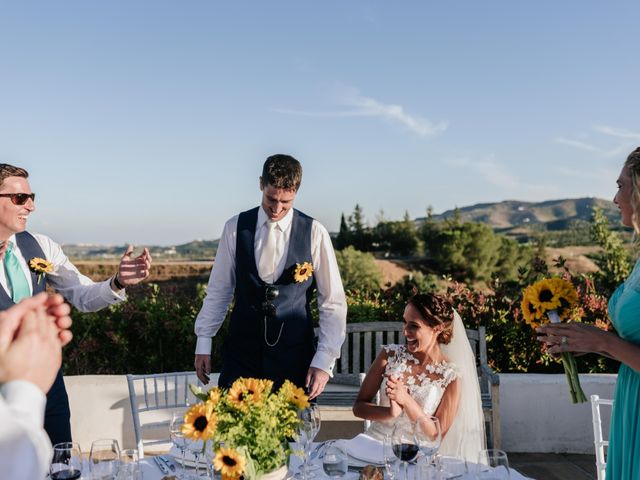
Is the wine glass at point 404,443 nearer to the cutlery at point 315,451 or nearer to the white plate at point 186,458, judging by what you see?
the cutlery at point 315,451

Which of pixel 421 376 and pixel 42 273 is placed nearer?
pixel 42 273

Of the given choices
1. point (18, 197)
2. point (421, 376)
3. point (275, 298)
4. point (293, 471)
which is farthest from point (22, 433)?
point (421, 376)

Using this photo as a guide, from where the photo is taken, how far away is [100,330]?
5227 millimetres

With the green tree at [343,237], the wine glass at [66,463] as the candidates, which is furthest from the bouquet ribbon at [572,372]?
the green tree at [343,237]

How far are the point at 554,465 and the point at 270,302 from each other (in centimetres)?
272

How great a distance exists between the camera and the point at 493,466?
5.79ft

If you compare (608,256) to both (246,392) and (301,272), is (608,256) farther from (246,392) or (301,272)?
Answer: (246,392)

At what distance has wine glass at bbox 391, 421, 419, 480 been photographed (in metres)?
1.87

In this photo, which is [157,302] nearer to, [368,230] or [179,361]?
[179,361]

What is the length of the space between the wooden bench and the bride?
3.48 feet

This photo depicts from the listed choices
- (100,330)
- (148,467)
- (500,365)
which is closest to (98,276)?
(100,330)

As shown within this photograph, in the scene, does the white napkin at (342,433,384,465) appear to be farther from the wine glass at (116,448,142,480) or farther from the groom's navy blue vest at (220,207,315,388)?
the wine glass at (116,448,142,480)

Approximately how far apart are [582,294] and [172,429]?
4067 millimetres

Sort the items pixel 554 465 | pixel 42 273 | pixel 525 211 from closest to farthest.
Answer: pixel 42 273, pixel 554 465, pixel 525 211
